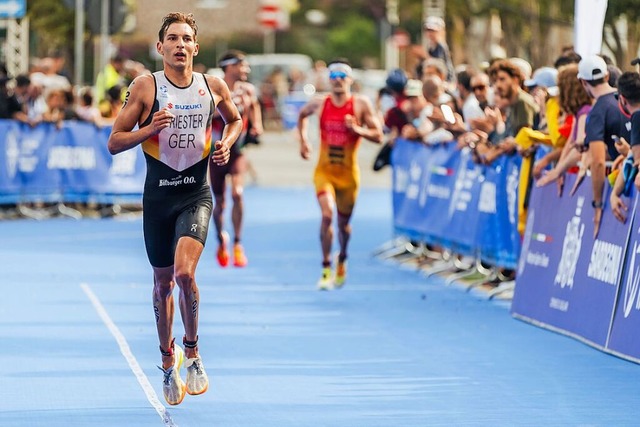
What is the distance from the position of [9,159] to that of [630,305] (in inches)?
582

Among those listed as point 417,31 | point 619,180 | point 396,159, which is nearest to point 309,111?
point 396,159

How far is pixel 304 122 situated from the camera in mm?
17500

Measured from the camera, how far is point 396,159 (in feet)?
66.5

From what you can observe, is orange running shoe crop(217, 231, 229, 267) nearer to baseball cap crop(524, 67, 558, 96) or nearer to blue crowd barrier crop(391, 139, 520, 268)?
blue crowd barrier crop(391, 139, 520, 268)

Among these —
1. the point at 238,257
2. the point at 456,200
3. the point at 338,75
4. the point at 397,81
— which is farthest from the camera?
the point at 397,81

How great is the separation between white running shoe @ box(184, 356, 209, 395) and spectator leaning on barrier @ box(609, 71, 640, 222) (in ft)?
11.6

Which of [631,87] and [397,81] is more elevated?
[631,87]

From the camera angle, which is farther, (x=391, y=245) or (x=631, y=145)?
(x=391, y=245)

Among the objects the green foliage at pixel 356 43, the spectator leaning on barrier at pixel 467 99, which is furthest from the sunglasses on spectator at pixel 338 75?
the green foliage at pixel 356 43

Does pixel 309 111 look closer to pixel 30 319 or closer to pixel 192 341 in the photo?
pixel 30 319

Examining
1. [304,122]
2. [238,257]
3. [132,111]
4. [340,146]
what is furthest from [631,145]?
[238,257]

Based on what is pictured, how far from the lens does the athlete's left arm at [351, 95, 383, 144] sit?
16.6 meters

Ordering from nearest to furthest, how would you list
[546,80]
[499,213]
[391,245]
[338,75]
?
1. [546,80]
2. [499,213]
3. [338,75]
4. [391,245]

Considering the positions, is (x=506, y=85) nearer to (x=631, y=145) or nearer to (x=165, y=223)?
(x=631, y=145)
